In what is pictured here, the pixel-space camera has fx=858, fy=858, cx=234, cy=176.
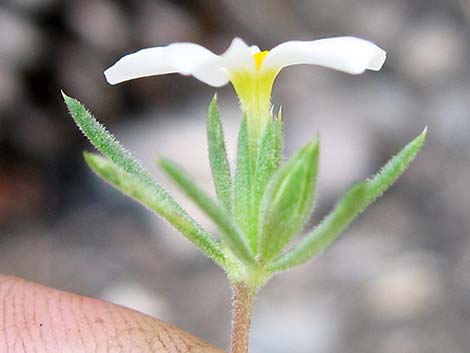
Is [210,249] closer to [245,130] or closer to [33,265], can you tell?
[245,130]

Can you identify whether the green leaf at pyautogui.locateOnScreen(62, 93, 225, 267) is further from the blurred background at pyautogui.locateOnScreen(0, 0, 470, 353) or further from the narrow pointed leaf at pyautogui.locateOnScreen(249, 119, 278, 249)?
the blurred background at pyautogui.locateOnScreen(0, 0, 470, 353)

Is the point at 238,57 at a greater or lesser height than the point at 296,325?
lesser

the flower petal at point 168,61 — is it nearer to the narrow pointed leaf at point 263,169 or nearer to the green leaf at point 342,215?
the narrow pointed leaf at point 263,169

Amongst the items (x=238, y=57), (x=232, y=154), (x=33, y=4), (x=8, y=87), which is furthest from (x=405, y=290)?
(x=238, y=57)

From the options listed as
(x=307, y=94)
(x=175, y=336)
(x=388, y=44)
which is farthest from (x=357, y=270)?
(x=175, y=336)

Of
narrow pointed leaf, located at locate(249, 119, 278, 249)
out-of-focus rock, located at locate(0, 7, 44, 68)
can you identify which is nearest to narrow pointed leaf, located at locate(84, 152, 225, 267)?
narrow pointed leaf, located at locate(249, 119, 278, 249)

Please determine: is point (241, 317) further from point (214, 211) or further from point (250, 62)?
point (250, 62)
